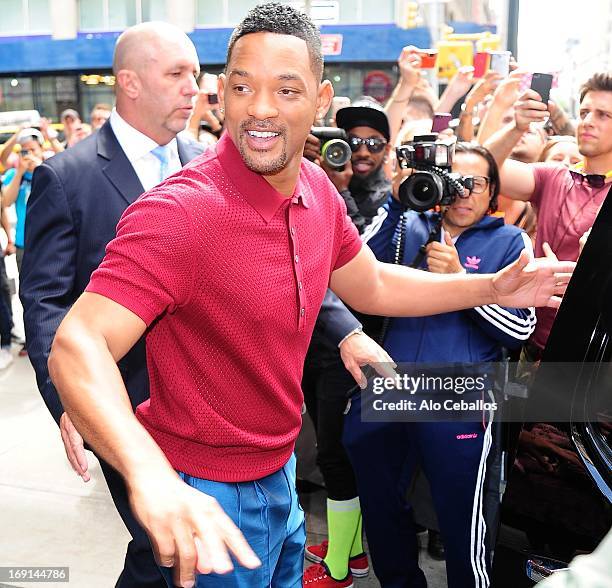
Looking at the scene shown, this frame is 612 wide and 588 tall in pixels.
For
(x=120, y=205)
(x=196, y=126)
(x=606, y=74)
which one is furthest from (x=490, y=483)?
(x=196, y=126)

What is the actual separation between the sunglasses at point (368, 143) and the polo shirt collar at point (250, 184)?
1943mm

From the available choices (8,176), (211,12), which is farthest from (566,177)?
(211,12)

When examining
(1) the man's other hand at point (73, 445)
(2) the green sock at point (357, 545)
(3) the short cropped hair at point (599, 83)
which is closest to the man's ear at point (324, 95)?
(1) the man's other hand at point (73, 445)

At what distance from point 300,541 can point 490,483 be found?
88 centimetres

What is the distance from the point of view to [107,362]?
1.34 metres

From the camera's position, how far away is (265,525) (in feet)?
5.91

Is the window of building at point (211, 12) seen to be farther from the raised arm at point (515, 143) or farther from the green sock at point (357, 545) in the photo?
the green sock at point (357, 545)

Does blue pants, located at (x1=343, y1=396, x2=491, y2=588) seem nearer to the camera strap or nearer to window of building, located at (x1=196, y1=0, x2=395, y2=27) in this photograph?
the camera strap

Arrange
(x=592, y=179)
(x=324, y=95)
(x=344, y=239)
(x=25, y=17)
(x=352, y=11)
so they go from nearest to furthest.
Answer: (x=324, y=95)
(x=344, y=239)
(x=592, y=179)
(x=352, y=11)
(x=25, y=17)

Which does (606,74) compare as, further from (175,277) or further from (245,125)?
(175,277)

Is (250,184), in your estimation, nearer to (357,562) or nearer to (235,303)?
(235,303)

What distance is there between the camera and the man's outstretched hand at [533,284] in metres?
2.11

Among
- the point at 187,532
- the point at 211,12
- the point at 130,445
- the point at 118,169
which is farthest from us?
the point at 211,12

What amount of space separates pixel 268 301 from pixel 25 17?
3104cm
